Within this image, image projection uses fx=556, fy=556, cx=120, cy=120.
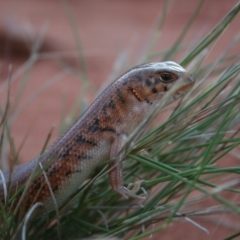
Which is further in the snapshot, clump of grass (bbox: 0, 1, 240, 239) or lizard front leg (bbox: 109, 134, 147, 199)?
lizard front leg (bbox: 109, 134, 147, 199)

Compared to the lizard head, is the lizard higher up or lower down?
lower down

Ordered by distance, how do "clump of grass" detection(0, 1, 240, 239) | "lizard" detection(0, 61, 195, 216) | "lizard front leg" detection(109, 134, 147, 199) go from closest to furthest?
"clump of grass" detection(0, 1, 240, 239)
"lizard front leg" detection(109, 134, 147, 199)
"lizard" detection(0, 61, 195, 216)

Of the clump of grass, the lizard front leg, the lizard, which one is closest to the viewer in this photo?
the clump of grass

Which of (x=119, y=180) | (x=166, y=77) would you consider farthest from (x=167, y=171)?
(x=166, y=77)

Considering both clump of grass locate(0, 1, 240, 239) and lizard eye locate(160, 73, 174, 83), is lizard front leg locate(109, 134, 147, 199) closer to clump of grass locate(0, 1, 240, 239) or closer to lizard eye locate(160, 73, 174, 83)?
clump of grass locate(0, 1, 240, 239)

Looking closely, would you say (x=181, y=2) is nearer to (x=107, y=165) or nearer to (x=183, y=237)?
(x=183, y=237)

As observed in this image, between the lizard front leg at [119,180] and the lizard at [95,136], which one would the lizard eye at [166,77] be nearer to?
the lizard at [95,136]

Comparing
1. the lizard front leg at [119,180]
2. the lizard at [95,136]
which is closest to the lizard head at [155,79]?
the lizard at [95,136]

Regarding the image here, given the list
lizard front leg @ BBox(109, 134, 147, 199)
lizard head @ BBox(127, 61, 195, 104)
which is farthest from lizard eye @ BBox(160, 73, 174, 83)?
lizard front leg @ BBox(109, 134, 147, 199)

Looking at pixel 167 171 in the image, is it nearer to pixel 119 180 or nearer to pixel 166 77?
pixel 119 180
